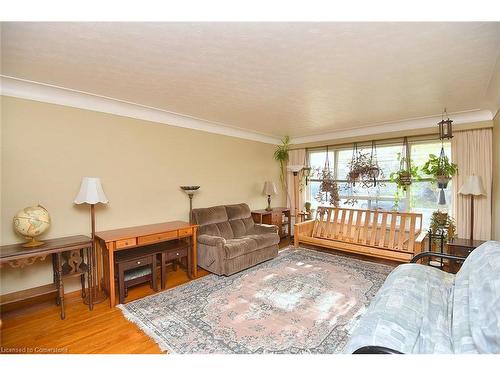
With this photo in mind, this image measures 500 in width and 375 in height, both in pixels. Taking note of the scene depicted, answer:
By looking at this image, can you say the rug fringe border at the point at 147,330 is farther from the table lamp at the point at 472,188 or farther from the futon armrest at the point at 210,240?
the table lamp at the point at 472,188

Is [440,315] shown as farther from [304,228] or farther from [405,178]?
[304,228]

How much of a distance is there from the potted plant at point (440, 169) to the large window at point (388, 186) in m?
0.15

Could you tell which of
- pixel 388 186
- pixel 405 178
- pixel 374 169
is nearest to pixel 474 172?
pixel 405 178

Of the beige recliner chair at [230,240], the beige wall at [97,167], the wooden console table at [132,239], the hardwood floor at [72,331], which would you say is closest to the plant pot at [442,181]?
the beige recliner chair at [230,240]

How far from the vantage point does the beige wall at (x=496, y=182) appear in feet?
10.0

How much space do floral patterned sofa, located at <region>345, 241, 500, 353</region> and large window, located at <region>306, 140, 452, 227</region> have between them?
8.40 feet

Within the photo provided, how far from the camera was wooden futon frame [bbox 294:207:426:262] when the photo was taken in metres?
3.78

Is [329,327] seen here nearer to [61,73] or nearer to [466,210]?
[466,210]

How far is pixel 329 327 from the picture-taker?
2.24 m

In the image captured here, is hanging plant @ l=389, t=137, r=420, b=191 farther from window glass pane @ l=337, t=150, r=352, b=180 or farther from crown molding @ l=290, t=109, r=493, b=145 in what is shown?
window glass pane @ l=337, t=150, r=352, b=180

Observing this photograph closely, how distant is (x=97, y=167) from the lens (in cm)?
307

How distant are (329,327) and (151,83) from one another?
305cm

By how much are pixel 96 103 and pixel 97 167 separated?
81cm
